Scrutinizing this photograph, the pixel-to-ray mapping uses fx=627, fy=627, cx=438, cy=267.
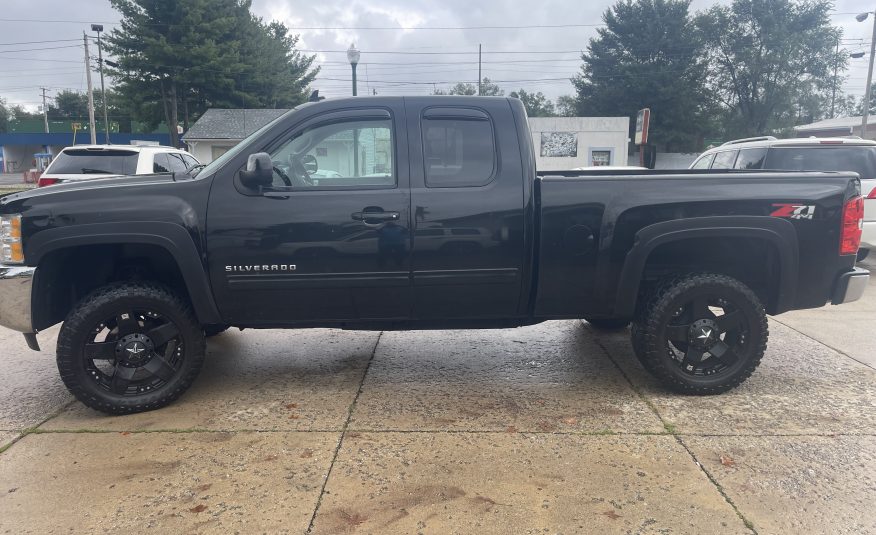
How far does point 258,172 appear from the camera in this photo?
3738mm

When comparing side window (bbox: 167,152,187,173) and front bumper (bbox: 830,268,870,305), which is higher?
side window (bbox: 167,152,187,173)

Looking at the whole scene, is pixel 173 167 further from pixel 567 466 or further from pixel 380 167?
pixel 567 466

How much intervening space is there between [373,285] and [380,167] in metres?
0.76

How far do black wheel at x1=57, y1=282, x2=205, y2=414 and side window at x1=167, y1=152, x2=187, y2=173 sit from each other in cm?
668

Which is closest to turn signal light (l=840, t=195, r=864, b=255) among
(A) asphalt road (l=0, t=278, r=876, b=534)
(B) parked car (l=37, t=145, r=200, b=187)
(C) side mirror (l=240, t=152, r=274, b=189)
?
(A) asphalt road (l=0, t=278, r=876, b=534)

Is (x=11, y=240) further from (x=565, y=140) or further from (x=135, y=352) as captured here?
(x=565, y=140)

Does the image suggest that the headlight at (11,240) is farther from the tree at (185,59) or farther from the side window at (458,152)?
the tree at (185,59)

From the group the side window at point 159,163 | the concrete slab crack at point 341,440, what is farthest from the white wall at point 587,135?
the concrete slab crack at point 341,440

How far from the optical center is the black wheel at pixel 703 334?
412 centimetres

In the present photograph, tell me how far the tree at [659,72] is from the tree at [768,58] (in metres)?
1.91

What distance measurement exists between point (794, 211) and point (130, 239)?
4176mm

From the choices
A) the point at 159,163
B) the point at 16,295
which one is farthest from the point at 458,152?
the point at 159,163

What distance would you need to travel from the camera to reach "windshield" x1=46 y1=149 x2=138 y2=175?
954 centimetres

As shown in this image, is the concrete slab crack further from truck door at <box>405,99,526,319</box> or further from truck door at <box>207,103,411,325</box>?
truck door at <box>405,99,526,319</box>
